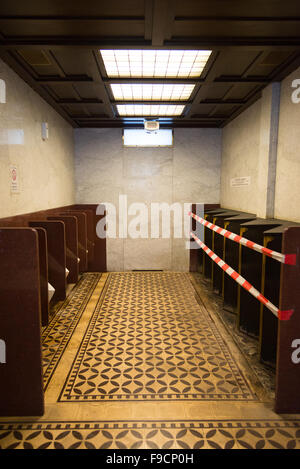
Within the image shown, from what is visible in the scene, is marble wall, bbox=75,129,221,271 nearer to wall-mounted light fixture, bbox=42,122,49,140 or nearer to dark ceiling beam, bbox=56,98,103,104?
dark ceiling beam, bbox=56,98,103,104

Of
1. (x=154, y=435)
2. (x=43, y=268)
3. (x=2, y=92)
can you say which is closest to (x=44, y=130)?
(x=2, y=92)

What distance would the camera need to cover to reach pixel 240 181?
16.0 feet

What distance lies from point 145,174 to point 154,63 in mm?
2962

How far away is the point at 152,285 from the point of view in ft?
14.9

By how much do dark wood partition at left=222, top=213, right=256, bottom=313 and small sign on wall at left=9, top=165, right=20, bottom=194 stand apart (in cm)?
222

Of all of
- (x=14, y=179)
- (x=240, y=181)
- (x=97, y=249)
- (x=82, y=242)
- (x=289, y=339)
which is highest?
(x=240, y=181)

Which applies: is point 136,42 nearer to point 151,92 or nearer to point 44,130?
point 151,92

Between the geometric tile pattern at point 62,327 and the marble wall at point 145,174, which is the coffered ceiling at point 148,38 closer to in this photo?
the marble wall at point 145,174

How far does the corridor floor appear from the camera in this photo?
5.44ft

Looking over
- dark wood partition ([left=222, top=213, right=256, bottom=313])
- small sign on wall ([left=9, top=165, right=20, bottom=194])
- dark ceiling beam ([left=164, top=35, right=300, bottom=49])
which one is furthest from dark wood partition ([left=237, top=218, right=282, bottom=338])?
small sign on wall ([left=9, top=165, right=20, bottom=194])

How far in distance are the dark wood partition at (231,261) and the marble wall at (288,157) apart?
0.46 meters

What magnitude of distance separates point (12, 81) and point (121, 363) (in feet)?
9.35

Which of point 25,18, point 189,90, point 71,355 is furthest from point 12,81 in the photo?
point 71,355

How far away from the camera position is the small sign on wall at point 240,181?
15.0ft
